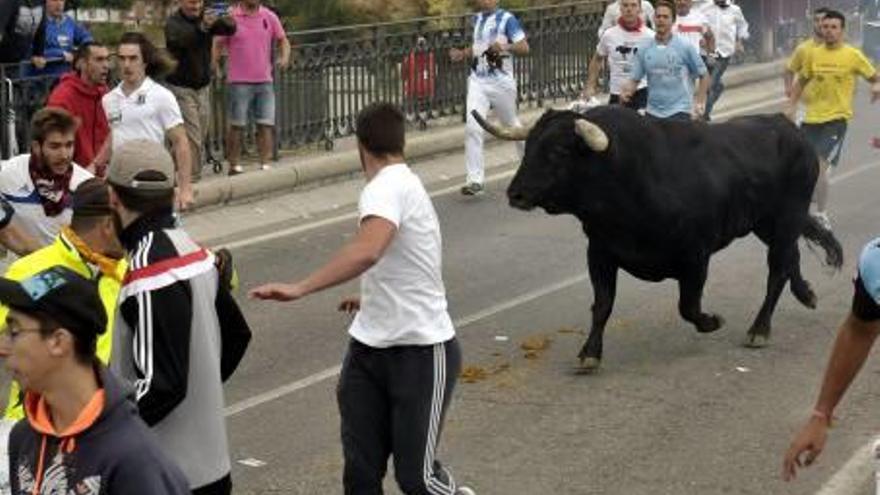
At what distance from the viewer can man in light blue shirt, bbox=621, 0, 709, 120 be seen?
14500 mm

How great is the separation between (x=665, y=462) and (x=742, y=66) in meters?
21.2

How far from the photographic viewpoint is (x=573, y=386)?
32.1ft

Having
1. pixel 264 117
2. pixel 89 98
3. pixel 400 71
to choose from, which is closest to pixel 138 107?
pixel 89 98

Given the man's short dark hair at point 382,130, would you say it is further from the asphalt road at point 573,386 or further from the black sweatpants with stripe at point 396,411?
the asphalt road at point 573,386

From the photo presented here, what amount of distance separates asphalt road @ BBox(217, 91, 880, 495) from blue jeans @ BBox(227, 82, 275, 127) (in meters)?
2.82

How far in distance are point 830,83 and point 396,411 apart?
372 inches

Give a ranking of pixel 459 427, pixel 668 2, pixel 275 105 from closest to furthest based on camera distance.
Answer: pixel 459 427 < pixel 668 2 < pixel 275 105

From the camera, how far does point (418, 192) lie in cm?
658

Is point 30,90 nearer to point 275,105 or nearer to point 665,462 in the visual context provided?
point 275,105

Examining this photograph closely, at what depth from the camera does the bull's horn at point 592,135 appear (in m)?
9.92

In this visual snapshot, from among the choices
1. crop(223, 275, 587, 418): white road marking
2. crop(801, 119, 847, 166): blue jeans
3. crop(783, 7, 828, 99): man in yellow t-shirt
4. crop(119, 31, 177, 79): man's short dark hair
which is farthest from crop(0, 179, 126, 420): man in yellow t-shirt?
crop(801, 119, 847, 166): blue jeans

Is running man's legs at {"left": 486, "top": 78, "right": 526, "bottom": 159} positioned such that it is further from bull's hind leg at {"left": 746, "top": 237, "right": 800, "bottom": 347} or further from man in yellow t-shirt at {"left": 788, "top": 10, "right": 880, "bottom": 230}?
bull's hind leg at {"left": 746, "top": 237, "right": 800, "bottom": 347}

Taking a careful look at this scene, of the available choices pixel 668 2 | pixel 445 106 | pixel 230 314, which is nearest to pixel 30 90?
pixel 668 2

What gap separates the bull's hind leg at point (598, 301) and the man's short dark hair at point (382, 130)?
3.71 m
